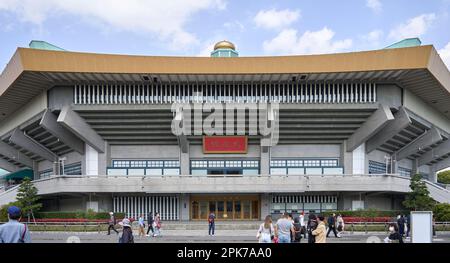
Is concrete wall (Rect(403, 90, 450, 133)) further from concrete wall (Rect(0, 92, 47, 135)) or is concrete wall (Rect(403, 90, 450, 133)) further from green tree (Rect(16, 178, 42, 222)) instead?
green tree (Rect(16, 178, 42, 222))

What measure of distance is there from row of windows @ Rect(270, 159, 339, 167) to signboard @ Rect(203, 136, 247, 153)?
10.8ft

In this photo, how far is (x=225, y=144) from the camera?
47469 mm

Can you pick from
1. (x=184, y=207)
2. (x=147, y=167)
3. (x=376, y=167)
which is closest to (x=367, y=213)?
(x=376, y=167)

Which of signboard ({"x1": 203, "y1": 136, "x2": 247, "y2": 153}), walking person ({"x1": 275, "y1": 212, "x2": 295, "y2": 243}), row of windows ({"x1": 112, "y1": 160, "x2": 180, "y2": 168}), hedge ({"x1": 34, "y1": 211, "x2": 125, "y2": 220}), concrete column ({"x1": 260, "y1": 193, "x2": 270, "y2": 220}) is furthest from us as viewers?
row of windows ({"x1": 112, "y1": 160, "x2": 180, "y2": 168})

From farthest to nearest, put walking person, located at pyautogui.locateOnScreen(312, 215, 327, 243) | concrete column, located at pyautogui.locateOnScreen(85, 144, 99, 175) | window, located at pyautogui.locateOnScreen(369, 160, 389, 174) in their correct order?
window, located at pyautogui.locateOnScreen(369, 160, 389, 174) < concrete column, located at pyautogui.locateOnScreen(85, 144, 99, 175) < walking person, located at pyautogui.locateOnScreen(312, 215, 327, 243)

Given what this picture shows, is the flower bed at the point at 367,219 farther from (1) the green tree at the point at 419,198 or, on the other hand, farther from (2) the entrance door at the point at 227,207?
(2) the entrance door at the point at 227,207

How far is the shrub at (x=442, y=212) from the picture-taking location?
3891cm

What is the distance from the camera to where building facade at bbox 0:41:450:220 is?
40.9 m

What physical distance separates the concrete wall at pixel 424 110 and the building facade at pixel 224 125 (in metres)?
0.19

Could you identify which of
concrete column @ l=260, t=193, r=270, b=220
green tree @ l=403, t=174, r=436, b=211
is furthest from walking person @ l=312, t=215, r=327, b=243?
concrete column @ l=260, t=193, r=270, b=220

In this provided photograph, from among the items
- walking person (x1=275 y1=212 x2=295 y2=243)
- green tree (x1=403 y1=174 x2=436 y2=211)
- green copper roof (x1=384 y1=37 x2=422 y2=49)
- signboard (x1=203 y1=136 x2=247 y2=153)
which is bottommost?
green tree (x1=403 y1=174 x2=436 y2=211)

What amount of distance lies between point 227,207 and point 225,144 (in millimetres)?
5414

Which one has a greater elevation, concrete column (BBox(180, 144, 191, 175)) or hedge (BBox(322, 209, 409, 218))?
concrete column (BBox(180, 144, 191, 175))
